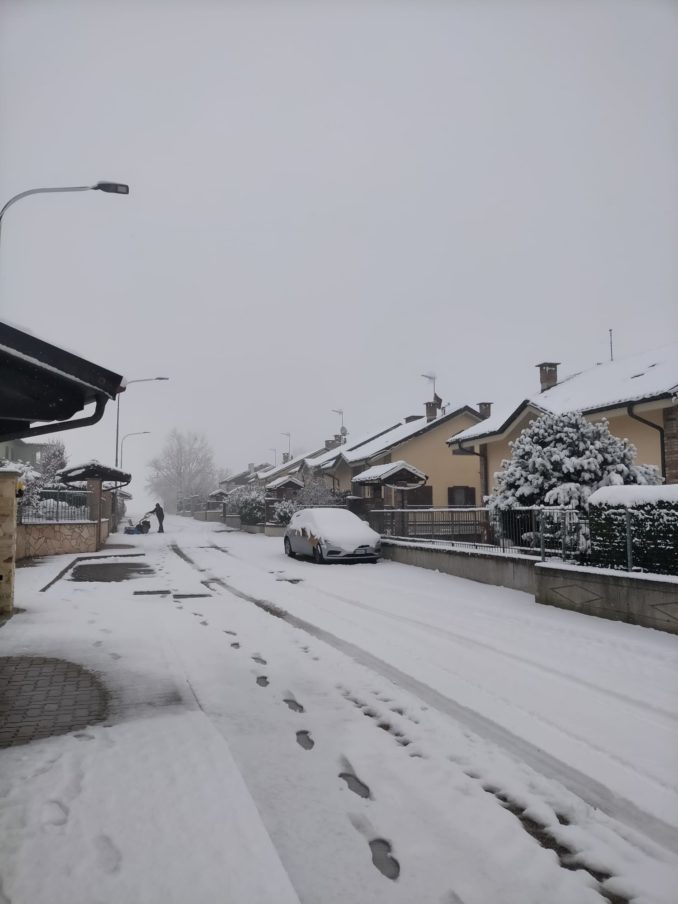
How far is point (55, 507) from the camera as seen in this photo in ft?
65.9

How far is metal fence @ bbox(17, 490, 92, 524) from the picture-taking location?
62.4ft

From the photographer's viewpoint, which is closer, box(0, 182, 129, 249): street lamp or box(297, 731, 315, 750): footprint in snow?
box(297, 731, 315, 750): footprint in snow

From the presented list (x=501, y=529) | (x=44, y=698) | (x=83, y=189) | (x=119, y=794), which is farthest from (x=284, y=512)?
(x=119, y=794)

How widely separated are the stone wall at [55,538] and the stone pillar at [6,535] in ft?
33.5

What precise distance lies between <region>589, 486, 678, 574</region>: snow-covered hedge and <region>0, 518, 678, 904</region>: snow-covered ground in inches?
45.0

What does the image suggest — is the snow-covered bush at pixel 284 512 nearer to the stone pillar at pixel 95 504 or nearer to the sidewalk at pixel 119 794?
the stone pillar at pixel 95 504

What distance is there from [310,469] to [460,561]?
31.7m

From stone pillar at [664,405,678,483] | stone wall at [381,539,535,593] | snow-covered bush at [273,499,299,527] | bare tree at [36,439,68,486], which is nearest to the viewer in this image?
stone wall at [381,539,535,593]

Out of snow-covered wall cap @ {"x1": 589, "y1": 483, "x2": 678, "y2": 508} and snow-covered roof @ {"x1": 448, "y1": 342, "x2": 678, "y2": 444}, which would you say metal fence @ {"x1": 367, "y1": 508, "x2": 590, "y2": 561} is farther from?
snow-covered roof @ {"x1": 448, "y1": 342, "x2": 678, "y2": 444}

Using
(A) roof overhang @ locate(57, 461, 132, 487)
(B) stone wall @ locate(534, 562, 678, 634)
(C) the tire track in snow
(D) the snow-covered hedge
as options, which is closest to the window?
(A) roof overhang @ locate(57, 461, 132, 487)

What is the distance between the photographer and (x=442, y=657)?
663 centimetres

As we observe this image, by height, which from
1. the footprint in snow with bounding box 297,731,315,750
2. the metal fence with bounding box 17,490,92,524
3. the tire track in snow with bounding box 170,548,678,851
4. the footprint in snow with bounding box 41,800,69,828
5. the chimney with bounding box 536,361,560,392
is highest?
Result: the chimney with bounding box 536,361,560,392

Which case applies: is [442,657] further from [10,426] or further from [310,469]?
[310,469]

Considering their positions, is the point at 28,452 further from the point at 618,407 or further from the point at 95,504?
the point at 618,407
